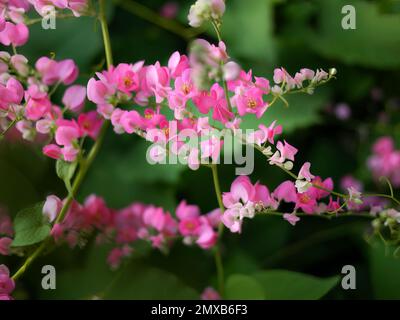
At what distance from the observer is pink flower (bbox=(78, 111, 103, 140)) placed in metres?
0.42

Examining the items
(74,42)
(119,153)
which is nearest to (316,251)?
(119,153)

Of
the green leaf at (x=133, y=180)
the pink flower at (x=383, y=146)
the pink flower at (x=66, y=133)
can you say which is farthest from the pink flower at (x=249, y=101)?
the pink flower at (x=383, y=146)

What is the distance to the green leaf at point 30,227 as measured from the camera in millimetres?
383

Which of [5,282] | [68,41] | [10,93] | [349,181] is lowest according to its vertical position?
[5,282]

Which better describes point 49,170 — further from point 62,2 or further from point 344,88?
point 344,88

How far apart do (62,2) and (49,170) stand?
0.78 ft

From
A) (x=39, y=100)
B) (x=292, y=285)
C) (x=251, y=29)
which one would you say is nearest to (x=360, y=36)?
(x=251, y=29)

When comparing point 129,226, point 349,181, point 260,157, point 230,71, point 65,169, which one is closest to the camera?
point 230,71

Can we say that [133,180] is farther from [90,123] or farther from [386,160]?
[386,160]

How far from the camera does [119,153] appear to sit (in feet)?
2.26

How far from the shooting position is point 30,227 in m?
0.39

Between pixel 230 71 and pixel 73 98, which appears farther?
pixel 73 98

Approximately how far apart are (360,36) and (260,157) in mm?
217

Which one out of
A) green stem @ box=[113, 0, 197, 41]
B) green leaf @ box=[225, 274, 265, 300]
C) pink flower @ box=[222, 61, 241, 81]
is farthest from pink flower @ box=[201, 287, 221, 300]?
green stem @ box=[113, 0, 197, 41]
